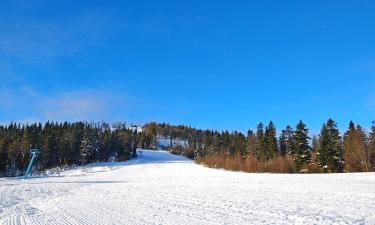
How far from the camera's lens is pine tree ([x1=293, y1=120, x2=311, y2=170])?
62.0 m

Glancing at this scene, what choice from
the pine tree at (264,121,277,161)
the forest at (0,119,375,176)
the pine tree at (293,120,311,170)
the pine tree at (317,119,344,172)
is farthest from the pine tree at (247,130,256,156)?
the pine tree at (317,119,344,172)

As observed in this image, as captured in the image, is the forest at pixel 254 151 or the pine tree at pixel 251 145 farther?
the pine tree at pixel 251 145

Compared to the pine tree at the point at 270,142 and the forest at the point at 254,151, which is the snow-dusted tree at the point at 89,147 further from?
the pine tree at the point at 270,142

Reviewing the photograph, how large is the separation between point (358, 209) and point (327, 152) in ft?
147

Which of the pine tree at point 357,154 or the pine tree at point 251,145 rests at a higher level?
the pine tree at point 251,145

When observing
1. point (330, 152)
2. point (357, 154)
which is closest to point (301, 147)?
point (330, 152)

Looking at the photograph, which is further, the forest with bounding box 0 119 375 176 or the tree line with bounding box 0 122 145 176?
the tree line with bounding box 0 122 145 176

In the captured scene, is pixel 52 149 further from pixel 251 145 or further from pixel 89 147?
pixel 251 145

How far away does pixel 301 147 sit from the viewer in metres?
62.2

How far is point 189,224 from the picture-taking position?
12727 millimetres

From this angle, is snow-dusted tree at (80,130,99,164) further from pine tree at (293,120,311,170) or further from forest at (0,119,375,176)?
pine tree at (293,120,311,170)

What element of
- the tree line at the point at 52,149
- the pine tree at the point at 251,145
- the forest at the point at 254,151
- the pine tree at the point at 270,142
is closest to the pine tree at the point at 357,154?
the forest at the point at 254,151

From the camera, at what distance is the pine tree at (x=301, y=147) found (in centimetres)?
6200

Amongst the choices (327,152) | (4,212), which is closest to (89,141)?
(327,152)
